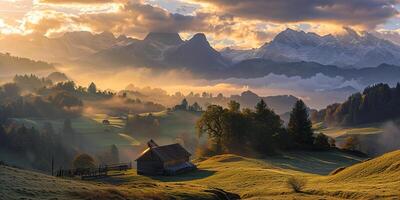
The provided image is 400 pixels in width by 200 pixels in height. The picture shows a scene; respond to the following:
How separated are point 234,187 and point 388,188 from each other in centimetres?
2360

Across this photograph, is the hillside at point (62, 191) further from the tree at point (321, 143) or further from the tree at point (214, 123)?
the tree at point (321, 143)

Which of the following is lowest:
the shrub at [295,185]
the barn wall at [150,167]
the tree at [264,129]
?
the barn wall at [150,167]

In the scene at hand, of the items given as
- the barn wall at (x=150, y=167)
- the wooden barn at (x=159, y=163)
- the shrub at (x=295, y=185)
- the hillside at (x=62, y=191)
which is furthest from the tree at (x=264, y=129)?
the hillside at (x=62, y=191)

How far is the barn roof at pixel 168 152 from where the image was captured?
10828cm

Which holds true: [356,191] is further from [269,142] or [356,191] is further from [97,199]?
[269,142]

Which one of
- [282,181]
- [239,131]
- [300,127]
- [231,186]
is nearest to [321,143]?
[300,127]

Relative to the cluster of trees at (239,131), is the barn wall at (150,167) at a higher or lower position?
→ lower

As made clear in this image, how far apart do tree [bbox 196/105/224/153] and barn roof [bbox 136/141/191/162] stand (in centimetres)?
2560

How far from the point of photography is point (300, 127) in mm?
163250

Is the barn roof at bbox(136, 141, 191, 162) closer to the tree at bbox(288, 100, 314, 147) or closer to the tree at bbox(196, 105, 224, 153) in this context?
the tree at bbox(196, 105, 224, 153)

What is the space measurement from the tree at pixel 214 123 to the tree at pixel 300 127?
26739 millimetres

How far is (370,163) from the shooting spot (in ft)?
257

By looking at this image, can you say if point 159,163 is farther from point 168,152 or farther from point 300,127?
point 300,127

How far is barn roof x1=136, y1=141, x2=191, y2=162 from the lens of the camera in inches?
4263
